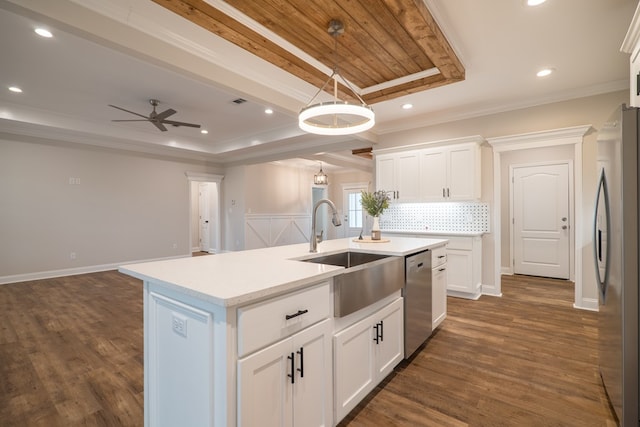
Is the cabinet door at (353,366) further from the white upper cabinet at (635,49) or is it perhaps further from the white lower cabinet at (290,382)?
the white upper cabinet at (635,49)

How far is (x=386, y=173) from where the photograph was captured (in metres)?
4.91

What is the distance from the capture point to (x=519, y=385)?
2.03m

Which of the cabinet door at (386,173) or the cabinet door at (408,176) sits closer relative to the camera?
the cabinet door at (408,176)

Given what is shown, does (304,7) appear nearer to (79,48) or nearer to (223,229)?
(79,48)

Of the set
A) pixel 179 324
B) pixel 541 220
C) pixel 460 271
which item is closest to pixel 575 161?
pixel 460 271

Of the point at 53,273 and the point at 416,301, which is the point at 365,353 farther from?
the point at 53,273

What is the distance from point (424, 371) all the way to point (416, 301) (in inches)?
20.1

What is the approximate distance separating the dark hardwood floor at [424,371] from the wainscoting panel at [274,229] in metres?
4.20

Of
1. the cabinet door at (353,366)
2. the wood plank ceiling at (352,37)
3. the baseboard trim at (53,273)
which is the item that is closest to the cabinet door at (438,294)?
the cabinet door at (353,366)

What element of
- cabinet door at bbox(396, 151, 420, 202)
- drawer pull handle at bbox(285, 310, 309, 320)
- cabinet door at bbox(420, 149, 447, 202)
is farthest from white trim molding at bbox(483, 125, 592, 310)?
drawer pull handle at bbox(285, 310, 309, 320)

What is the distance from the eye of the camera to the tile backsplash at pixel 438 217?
4292 millimetres

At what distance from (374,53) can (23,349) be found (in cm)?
417

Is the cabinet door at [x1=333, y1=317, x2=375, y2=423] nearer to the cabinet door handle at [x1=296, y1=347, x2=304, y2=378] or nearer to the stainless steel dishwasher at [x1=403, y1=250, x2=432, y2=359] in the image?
the cabinet door handle at [x1=296, y1=347, x2=304, y2=378]

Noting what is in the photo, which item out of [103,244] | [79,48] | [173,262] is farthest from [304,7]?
[103,244]
